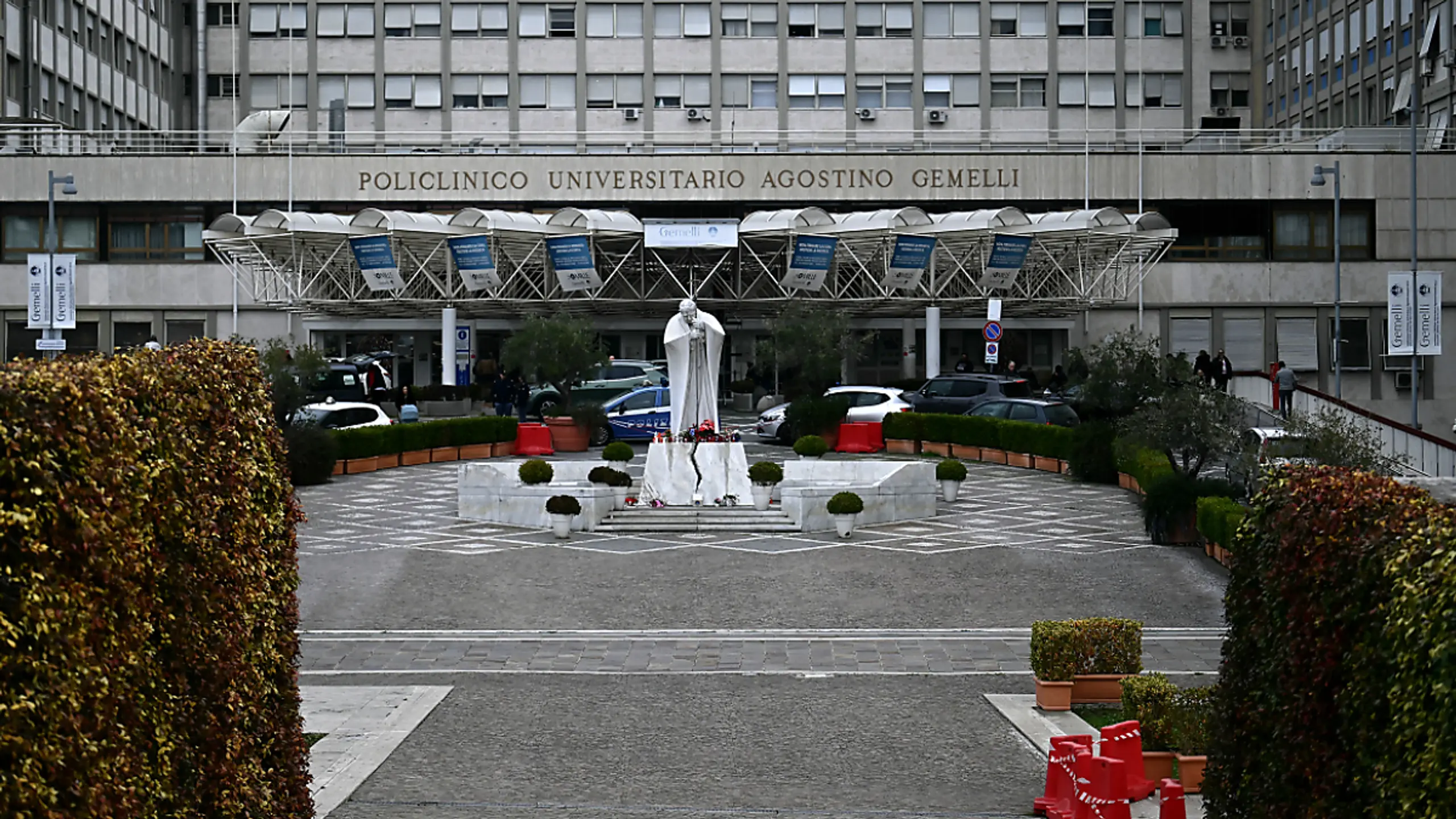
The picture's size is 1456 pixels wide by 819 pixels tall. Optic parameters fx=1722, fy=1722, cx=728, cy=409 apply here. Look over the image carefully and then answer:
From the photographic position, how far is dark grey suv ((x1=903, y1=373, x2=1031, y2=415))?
38500mm

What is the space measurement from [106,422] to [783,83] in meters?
60.4

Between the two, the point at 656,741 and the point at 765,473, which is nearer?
the point at 656,741

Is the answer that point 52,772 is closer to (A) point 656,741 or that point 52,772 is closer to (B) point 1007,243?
(A) point 656,741

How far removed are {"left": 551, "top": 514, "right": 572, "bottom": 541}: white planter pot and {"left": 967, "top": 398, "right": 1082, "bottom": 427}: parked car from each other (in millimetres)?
12989

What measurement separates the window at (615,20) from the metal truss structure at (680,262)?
45.7 ft

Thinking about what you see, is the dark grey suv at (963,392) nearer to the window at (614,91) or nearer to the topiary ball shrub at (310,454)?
the topiary ball shrub at (310,454)

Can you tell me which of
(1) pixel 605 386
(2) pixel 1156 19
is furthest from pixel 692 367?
(2) pixel 1156 19

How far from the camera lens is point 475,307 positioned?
5131 cm

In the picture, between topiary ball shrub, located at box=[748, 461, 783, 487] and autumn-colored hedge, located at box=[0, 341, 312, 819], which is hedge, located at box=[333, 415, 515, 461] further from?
autumn-colored hedge, located at box=[0, 341, 312, 819]

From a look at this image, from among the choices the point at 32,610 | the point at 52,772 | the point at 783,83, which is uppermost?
the point at 783,83

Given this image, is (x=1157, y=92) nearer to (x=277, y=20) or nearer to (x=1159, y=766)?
(x=277, y=20)

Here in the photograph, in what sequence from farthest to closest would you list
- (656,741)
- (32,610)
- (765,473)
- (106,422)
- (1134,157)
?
(1134,157) < (765,473) < (656,741) < (106,422) < (32,610)

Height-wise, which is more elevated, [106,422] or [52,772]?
[106,422]

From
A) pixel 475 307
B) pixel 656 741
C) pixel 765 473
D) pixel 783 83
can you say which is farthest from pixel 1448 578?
pixel 783 83
